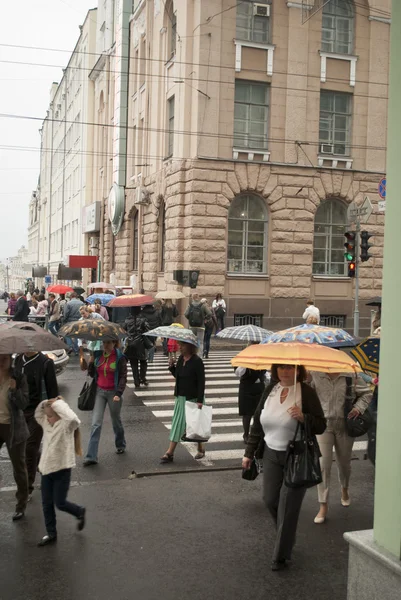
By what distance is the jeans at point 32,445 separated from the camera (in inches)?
279

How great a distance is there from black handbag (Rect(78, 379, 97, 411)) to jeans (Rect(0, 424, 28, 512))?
2260mm

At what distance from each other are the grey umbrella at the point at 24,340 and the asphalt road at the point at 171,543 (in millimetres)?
1757

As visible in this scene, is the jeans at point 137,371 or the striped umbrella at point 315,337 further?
the jeans at point 137,371

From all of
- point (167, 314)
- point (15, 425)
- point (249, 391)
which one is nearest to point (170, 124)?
point (167, 314)

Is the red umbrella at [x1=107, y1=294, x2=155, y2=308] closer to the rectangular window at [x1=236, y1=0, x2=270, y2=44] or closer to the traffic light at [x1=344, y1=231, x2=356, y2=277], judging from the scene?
the traffic light at [x1=344, y1=231, x2=356, y2=277]

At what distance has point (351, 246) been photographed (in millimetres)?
19141

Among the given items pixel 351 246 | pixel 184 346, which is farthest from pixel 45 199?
pixel 184 346

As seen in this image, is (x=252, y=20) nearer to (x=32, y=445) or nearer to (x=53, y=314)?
(x=53, y=314)

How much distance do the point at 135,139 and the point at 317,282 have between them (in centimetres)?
1316

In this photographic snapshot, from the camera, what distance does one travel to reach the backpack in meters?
19.9

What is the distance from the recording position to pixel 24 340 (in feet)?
20.7

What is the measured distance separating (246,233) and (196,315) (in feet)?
21.8

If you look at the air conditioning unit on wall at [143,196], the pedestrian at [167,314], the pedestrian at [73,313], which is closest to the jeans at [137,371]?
the pedestrian at [167,314]

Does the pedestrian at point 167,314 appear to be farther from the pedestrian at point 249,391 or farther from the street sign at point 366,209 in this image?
the pedestrian at point 249,391
